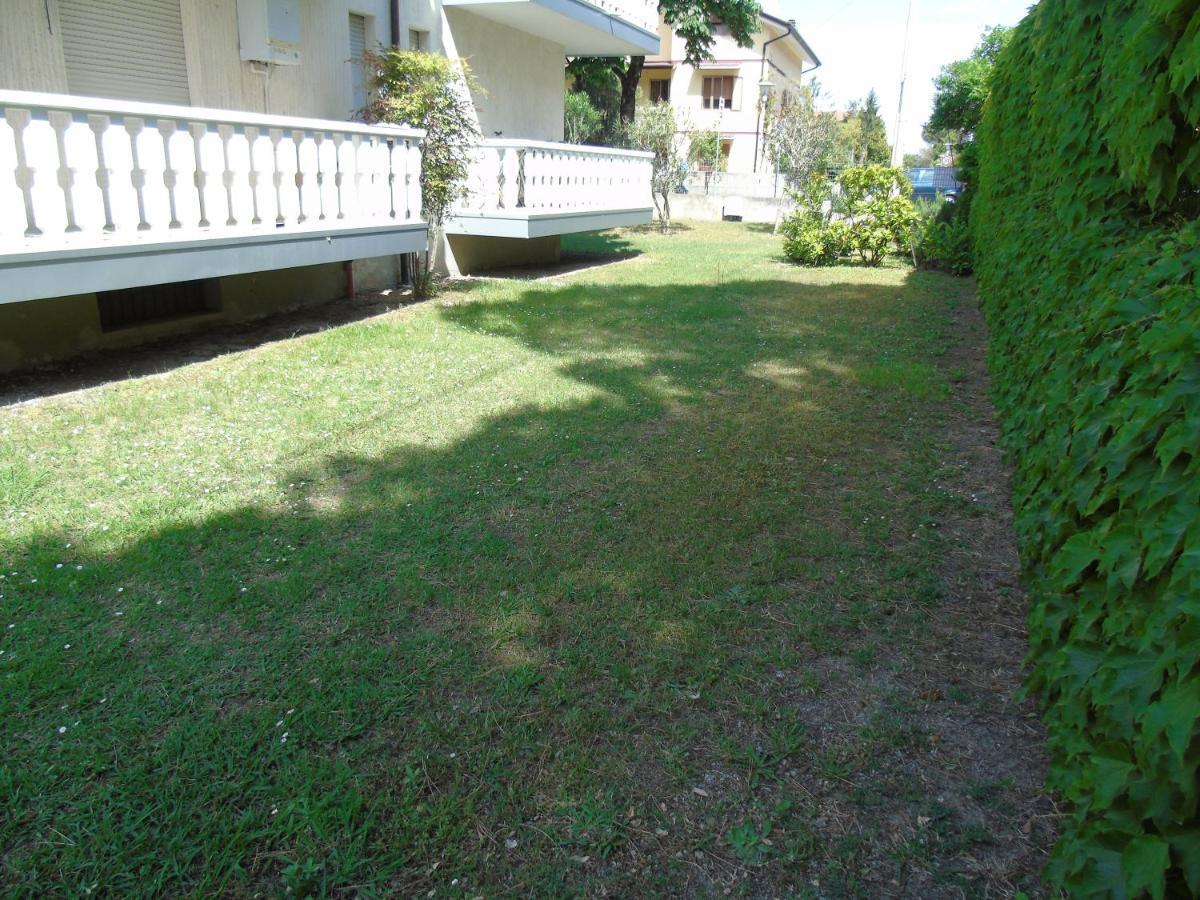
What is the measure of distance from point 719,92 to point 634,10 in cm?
3010

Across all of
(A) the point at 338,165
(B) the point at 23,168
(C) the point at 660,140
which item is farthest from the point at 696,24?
(B) the point at 23,168

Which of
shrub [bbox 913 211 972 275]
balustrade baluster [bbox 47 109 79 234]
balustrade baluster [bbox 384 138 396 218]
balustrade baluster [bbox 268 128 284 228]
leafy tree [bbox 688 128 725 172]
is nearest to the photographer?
balustrade baluster [bbox 47 109 79 234]

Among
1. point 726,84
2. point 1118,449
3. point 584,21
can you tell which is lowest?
point 1118,449

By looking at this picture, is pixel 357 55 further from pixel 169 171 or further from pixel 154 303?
pixel 169 171

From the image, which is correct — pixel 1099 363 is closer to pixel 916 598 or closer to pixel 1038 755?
pixel 1038 755

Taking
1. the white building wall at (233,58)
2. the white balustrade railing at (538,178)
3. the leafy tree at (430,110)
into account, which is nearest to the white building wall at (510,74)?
the white building wall at (233,58)

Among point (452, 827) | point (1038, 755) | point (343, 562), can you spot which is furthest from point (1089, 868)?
point (343, 562)

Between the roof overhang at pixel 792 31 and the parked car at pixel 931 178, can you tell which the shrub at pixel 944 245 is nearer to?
the roof overhang at pixel 792 31

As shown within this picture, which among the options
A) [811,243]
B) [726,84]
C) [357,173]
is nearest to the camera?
[357,173]

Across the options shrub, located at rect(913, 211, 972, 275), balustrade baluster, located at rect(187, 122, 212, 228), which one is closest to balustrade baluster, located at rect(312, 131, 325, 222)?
balustrade baluster, located at rect(187, 122, 212, 228)

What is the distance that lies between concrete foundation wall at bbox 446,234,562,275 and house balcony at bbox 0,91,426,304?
360cm

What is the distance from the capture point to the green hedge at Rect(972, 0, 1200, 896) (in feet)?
5.21

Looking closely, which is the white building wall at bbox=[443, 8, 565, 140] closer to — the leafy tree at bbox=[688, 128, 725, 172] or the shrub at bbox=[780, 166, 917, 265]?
the shrub at bbox=[780, 166, 917, 265]

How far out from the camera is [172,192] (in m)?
7.22
